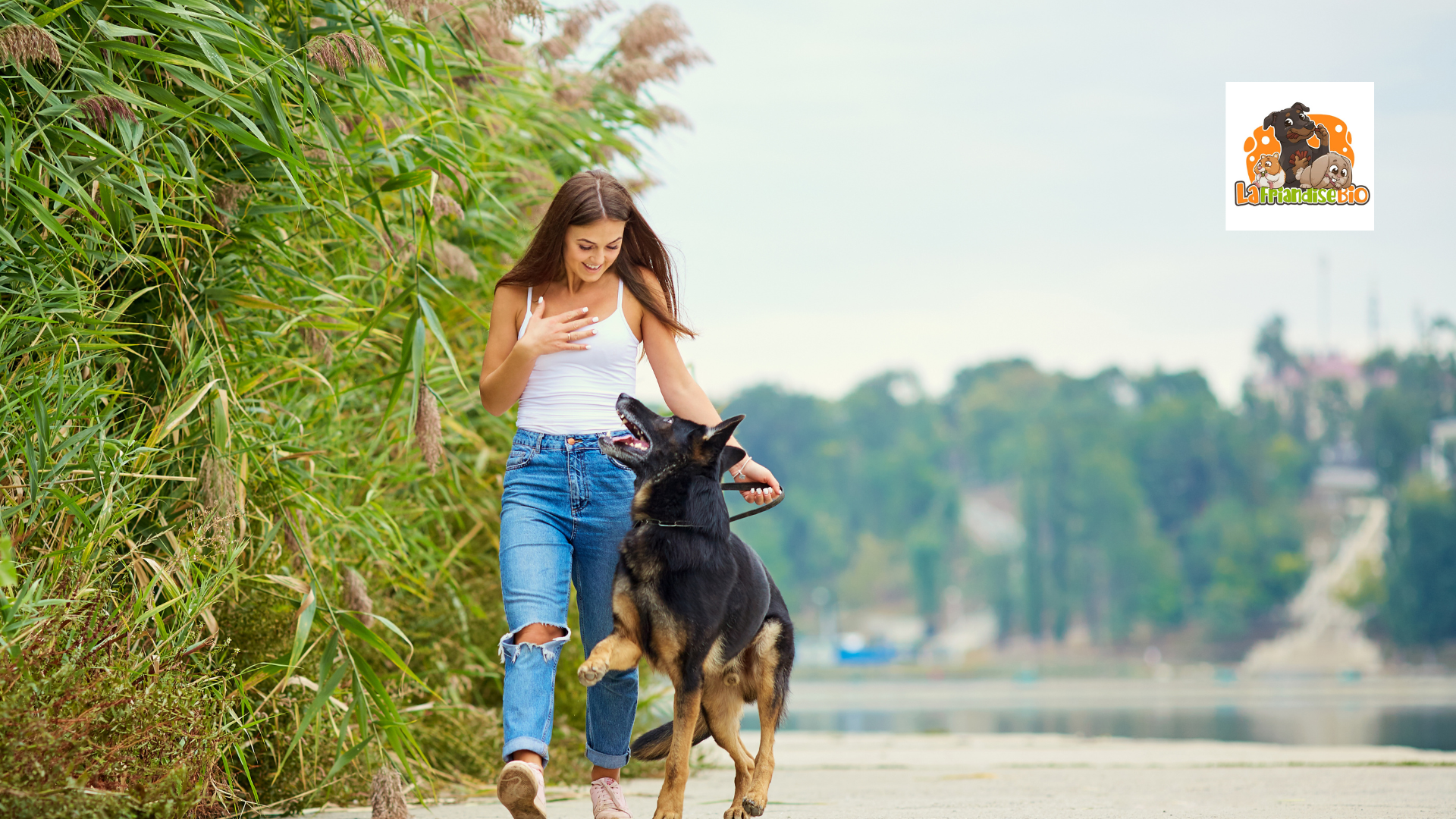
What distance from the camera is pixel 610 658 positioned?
3529mm

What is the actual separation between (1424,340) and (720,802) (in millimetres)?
100252

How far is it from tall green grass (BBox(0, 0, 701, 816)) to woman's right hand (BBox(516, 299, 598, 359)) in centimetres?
42

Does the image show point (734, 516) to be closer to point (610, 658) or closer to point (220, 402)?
point (610, 658)

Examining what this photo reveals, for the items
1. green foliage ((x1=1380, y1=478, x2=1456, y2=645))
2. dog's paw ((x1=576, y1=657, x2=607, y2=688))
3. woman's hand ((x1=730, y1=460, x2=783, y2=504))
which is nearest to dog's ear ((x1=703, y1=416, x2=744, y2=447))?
woman's hand ((x1=730, y1=460, x2=783, y2=504))

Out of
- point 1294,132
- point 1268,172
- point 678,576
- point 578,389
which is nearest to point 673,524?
point 678,576

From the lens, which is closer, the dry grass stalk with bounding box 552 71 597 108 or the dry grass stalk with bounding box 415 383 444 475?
the dry grass stalk with bounding box 415 383 444 475

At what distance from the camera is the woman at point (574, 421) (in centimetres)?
376

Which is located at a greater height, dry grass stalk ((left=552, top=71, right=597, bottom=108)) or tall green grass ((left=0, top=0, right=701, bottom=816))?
dry grass stalk ((left=552, top=71, right=597, bottom=108))

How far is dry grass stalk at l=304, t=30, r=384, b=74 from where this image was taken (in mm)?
3953

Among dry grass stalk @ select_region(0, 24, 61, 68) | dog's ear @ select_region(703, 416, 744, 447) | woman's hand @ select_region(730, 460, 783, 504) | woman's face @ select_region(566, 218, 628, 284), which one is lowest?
woman's hand @ select_region(730, 460, 783, 504)

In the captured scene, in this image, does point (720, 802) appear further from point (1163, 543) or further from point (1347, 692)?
point (1163, 543)

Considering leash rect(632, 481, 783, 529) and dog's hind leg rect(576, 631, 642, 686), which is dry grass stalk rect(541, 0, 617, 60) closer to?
leash rect(632, 481, 783, 529)

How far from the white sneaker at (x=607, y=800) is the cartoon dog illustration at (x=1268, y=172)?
34.3 ft

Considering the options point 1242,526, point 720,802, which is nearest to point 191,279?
point 720,802
